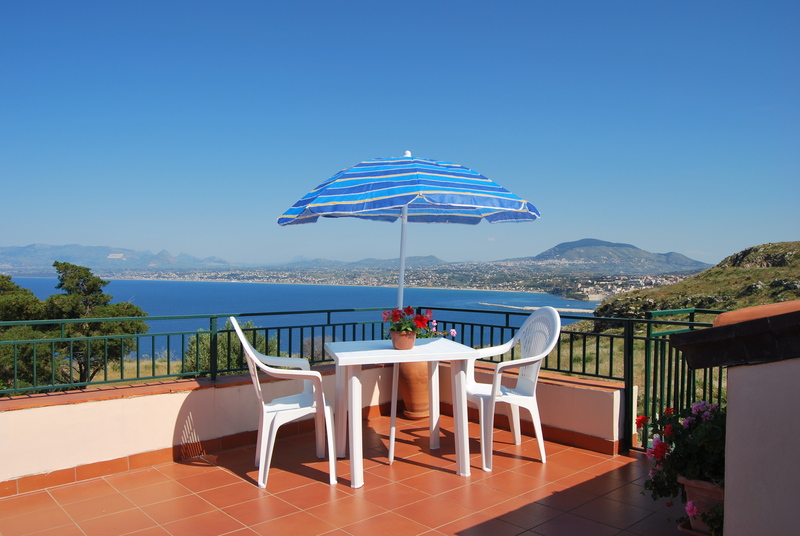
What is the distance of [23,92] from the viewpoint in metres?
41.9

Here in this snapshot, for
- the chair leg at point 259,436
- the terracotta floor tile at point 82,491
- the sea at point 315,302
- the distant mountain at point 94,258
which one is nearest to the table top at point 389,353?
the chair leg at point 259,436

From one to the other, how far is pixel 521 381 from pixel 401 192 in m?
1.60

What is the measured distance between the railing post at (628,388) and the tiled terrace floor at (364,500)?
142 mm

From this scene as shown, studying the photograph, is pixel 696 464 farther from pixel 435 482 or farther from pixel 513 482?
pixel 435 482

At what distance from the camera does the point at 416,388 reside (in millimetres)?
4840

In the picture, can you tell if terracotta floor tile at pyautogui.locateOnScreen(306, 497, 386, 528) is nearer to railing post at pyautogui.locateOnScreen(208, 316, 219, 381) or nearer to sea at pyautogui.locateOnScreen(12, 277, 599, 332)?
railing post at pyautogui.locateOnScreen(208, 316, 219, 381)

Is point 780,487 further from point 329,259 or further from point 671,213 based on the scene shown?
point 329,259

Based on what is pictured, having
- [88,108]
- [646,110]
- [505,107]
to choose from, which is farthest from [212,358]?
[88,108]

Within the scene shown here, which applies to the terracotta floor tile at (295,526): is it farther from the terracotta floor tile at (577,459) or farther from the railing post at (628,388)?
the railing post at (628,388)

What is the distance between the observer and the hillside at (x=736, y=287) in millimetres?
18969

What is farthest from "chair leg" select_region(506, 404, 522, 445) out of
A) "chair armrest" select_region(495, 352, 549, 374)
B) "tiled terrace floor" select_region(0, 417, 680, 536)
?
"chair armrest" select_region(495, 352, 549, 374)

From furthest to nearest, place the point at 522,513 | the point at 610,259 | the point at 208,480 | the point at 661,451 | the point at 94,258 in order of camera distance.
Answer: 1. the point at 94,258
2. the point at 610,259
3. the point at 208,480
4. the point at 522,513
5. the point at 661,451

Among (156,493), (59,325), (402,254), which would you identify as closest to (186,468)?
(156,493)

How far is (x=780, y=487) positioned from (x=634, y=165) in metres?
54.1
